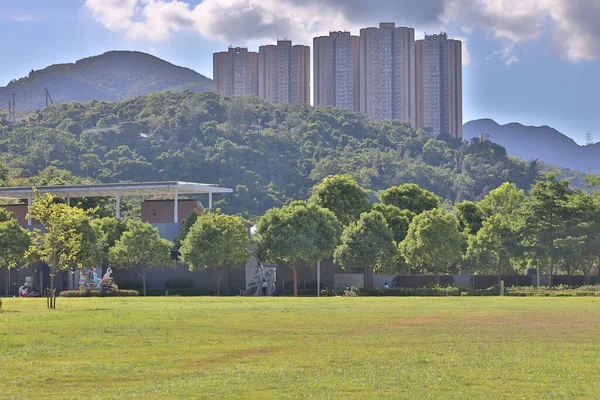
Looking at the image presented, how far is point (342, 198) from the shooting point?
344 ft

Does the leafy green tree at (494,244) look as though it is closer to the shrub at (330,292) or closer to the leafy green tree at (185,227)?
the shrub at (330,292)

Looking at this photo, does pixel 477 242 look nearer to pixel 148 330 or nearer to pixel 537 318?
pixel 537 318

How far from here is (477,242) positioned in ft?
309

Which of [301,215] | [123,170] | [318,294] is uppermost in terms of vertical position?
[123,170]

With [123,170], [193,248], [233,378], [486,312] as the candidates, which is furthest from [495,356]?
[123,170]

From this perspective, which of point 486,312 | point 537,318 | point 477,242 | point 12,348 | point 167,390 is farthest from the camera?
point 477,242

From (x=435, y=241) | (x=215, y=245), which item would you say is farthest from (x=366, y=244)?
(x=215, y=245)

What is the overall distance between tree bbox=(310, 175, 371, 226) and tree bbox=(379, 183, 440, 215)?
7843 mm

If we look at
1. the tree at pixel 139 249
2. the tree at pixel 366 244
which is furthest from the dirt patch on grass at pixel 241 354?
the tree at pixel 366 244

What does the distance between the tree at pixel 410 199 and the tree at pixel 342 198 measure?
7843 millimetres

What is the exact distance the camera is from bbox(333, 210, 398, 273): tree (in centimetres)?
8594

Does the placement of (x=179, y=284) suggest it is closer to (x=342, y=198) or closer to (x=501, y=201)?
(x=342, y=198)

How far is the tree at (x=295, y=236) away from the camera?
80562mm

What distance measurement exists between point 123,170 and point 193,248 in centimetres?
12108
